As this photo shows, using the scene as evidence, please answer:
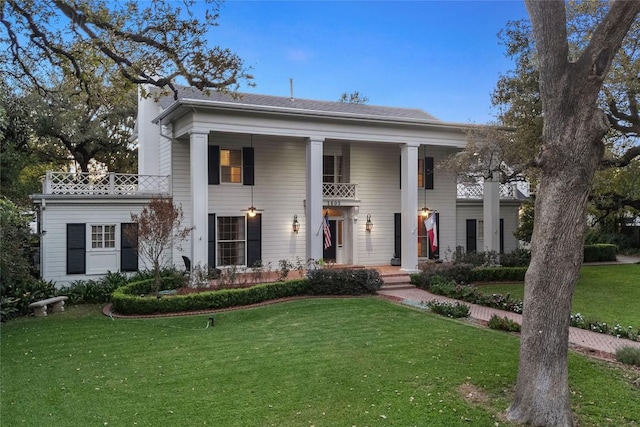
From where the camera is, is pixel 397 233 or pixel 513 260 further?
pixel 397 233

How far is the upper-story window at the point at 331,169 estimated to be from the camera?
19359mm

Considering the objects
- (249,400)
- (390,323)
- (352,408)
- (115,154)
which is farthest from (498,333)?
(115,154)

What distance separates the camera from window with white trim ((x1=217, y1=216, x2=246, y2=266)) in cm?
1736

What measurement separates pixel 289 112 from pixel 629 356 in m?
11.7

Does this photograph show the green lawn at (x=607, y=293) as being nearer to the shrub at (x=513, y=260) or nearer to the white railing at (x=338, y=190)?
the shrub at (x=513, y=260)

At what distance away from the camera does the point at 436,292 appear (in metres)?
15.1

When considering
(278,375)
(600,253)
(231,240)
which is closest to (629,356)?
(278,375)

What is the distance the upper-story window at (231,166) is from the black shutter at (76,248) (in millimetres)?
5120

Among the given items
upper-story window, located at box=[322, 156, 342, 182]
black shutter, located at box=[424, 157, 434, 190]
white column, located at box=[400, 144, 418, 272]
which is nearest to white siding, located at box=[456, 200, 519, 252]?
black shutter, located at box=[424, 157, 434, 190]

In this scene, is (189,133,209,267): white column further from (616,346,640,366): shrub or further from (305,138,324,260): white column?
(616,346,640,366): shrub

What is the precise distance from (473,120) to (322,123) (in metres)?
6.37

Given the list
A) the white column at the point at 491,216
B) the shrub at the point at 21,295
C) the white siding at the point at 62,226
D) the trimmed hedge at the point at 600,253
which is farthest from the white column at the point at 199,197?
the trimmed hedge at the point at 600,253

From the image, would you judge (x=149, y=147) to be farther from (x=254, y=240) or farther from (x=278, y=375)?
(x=278, y=375)

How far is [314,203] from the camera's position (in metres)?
16.3
